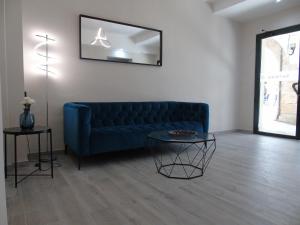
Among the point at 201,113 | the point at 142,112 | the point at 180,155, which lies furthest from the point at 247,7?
the point at 180,155

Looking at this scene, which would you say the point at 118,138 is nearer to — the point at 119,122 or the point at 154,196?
the point at 119,122

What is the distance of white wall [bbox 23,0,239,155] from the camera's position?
3287 mm

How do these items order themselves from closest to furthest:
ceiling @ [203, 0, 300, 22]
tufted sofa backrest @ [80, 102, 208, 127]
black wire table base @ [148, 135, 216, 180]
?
black wire table base @ [148, 135, 216, 180] < tufted sofa backrest @ [80, 102, 208, 127] < ceiling @ [203, 0, 300, 22]

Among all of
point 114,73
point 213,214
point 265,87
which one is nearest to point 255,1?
point 265,87

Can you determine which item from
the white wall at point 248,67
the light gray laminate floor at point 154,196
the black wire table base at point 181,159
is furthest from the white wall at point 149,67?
the light gray laminate floor at point 154,196

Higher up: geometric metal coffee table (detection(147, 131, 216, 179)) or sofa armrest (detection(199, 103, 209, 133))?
sofa armrest (detection(199, 103, 209, 133))

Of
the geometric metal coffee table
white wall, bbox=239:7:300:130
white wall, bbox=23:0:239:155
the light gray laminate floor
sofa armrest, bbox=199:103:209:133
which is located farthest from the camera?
white wall, bbox=239:7:300:130

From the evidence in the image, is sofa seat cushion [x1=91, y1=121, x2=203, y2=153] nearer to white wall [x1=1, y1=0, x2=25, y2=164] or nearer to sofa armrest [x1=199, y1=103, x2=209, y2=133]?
sofa armrest [x1=199, y1=103, x2=209, y2=133]

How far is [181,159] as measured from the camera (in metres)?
3.21

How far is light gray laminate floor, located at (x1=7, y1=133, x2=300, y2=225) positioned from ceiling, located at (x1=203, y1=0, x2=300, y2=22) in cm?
322

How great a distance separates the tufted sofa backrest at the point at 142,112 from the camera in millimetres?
3488

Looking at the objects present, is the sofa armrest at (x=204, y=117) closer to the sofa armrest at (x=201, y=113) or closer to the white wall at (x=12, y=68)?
the sofa armrest at (x=201, y=113)

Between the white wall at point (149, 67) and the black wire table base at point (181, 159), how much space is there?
Answer: 3.51 feet

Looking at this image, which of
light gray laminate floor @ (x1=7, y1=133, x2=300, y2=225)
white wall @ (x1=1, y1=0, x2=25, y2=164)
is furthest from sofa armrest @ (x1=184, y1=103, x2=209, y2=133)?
white wall @ (x1=1, y1=0, x2=25, y2=164)
